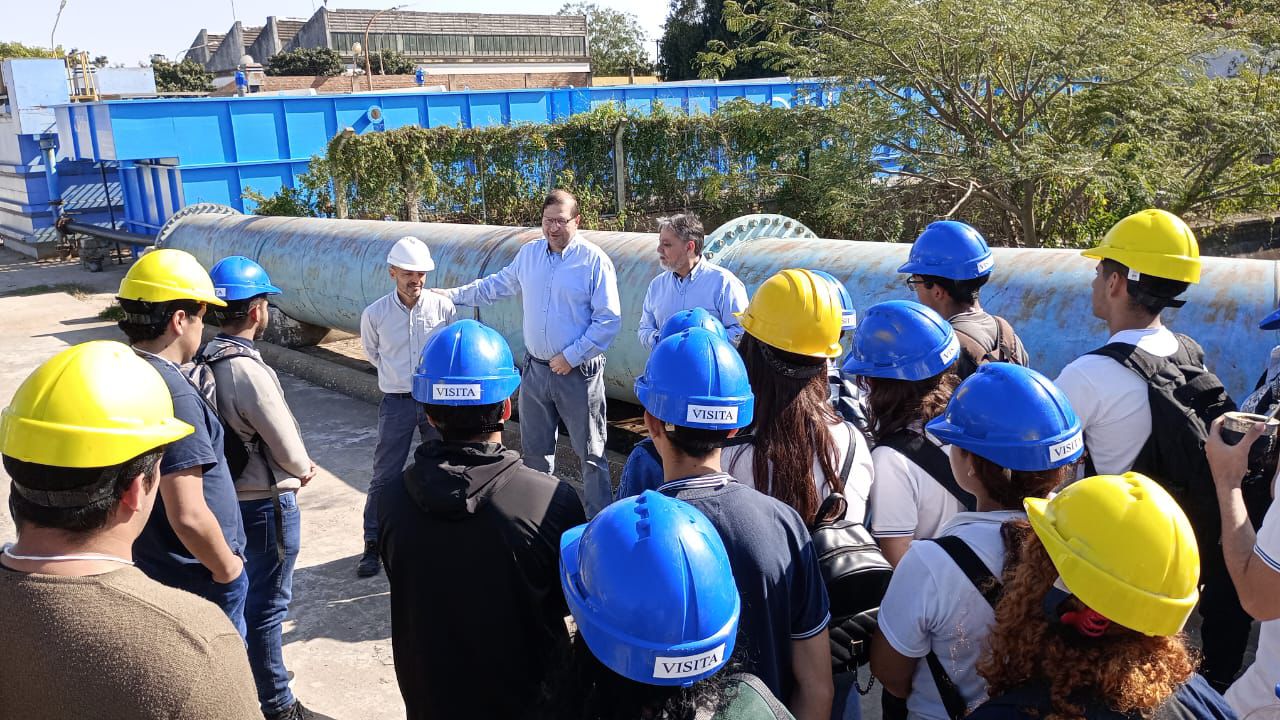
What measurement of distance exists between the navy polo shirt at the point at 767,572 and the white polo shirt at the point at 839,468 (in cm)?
34

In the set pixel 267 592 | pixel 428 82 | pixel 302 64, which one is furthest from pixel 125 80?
pixel 302 64

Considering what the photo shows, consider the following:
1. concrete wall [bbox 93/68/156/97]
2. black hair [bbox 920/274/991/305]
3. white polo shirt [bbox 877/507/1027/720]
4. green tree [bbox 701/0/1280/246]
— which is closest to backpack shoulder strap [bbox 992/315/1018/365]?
black hair [bbox 920/274/991/305]

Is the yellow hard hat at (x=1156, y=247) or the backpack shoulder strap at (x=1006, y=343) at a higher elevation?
the yellow hard hat at (x=1156, y=247)

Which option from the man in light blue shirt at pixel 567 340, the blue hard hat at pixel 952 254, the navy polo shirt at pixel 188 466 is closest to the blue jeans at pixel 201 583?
the navy polo shirt at pixel 188 466

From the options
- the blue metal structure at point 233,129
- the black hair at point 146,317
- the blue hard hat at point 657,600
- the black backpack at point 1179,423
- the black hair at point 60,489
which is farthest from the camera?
the blue metal structure at point 233,129

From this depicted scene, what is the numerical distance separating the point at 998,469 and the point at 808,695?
64 centimetres

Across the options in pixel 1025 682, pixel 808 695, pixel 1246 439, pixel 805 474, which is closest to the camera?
pixel 1025 682

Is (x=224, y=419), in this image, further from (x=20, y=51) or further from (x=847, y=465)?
(x=20, y=51)

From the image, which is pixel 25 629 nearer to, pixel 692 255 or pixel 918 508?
pixel 918 508

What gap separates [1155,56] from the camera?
8383 mm

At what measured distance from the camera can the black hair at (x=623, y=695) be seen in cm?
143

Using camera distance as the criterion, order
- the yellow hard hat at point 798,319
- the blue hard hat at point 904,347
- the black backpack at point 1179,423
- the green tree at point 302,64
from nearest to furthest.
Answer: the yellow hard hat at point 798,319
the blue hard hat at point 904,347
the black backpack at point 1179,423
the green tree at point 302,64

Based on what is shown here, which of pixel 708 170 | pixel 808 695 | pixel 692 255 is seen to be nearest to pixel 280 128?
pixel 708 170

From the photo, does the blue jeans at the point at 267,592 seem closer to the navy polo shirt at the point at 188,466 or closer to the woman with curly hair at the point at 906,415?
the navy polo shirt at the point at 188,466
